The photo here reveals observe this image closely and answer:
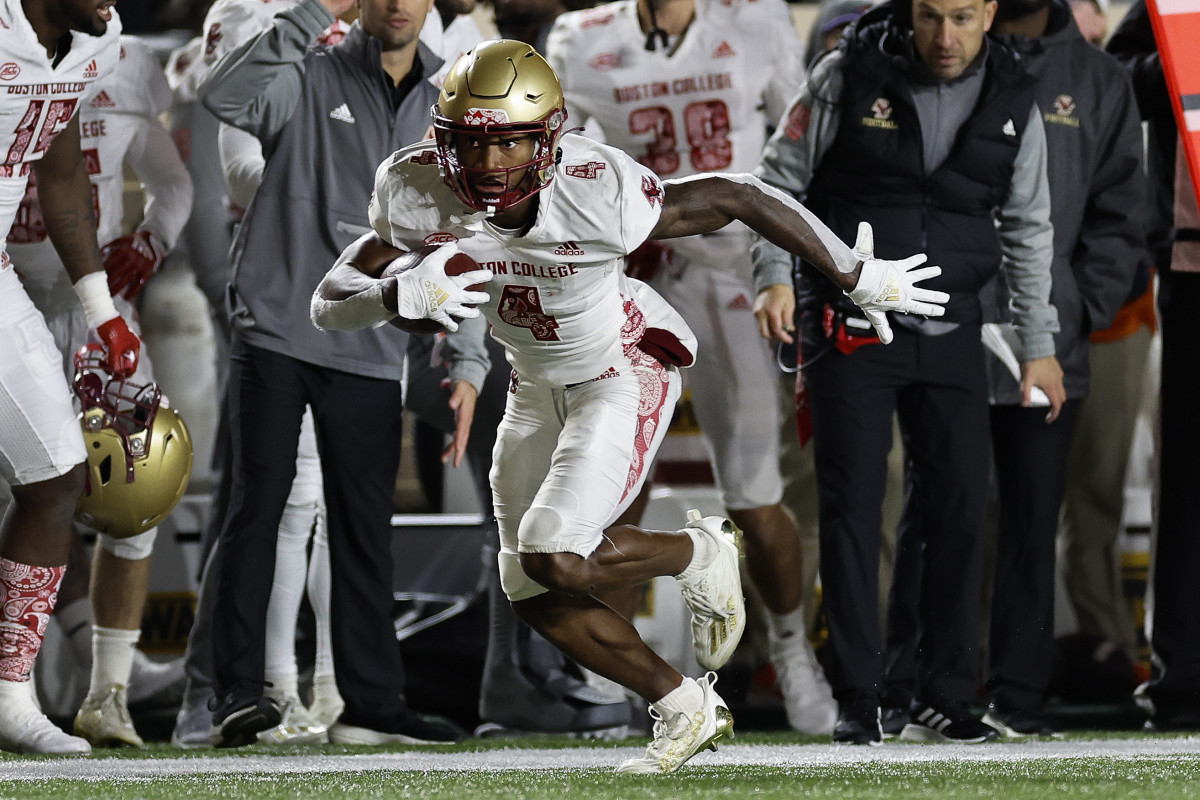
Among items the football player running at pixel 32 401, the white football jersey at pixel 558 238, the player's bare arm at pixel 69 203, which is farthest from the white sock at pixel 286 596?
the white football jersey at pixel 558 238

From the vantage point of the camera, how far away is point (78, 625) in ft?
17.8

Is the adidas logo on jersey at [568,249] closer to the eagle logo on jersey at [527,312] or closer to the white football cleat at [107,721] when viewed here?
the eagle logo on jersey at [527,312]

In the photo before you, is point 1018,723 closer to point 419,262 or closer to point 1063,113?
point 1063,113

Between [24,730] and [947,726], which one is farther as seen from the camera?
[947,726]

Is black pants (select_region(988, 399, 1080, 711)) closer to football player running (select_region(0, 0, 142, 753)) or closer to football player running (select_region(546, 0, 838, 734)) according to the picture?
football player running (select_region(546, 0, 838, 734))

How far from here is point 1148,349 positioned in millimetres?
6098

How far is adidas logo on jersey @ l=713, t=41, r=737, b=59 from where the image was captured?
547cm

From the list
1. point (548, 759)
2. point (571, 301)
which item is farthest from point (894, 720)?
point (571, 301)

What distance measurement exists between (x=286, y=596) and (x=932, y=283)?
6.93 feet

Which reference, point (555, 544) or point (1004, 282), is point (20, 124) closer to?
point (555, 544)

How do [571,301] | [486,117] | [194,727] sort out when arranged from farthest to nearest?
[194,727]
[571,301]
[486,117]

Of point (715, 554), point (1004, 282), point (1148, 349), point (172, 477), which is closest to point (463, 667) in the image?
point (172, 477)

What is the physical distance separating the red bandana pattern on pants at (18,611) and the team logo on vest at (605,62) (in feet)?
7.98

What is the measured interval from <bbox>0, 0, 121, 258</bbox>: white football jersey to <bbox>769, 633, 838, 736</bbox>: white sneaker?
2599mm
